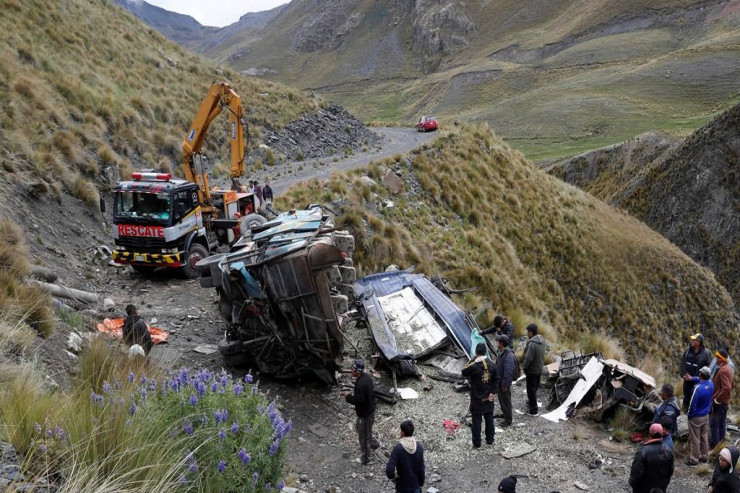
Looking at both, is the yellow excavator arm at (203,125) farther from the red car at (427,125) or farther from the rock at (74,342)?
the red car at (427,125)

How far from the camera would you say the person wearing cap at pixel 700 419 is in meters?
8.48

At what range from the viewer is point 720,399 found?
9.16 m

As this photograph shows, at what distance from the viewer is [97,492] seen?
12.6 ft

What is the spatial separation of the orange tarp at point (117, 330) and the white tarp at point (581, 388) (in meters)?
7.42

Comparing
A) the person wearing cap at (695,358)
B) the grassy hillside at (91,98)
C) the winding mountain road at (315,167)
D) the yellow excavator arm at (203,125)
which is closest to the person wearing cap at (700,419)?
the person wearing cap at (695,358)

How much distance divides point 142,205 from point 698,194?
37.1m

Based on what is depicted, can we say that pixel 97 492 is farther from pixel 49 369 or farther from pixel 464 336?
pixel 464 336

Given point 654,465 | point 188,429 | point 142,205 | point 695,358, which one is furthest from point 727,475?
point 142,205

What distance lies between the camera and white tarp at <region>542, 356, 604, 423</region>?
393 inches

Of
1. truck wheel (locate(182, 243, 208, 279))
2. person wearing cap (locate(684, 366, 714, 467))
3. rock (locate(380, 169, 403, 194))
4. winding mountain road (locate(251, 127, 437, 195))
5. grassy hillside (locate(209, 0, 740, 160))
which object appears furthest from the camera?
grassy hillside (locate(209, 0, 740, 160))

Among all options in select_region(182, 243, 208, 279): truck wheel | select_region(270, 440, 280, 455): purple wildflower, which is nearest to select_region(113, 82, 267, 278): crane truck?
select_region(182, 243, 208, 279): truck wheel

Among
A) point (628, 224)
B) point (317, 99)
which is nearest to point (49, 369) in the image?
point (628, 224)

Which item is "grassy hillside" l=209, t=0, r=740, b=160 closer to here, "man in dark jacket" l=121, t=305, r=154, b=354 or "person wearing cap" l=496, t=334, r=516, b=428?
"person wearing cap" l=496, t=334, r=516, b=428

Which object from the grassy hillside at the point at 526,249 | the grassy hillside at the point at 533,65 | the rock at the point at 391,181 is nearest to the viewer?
the grassy hillside at the point at 526,249
